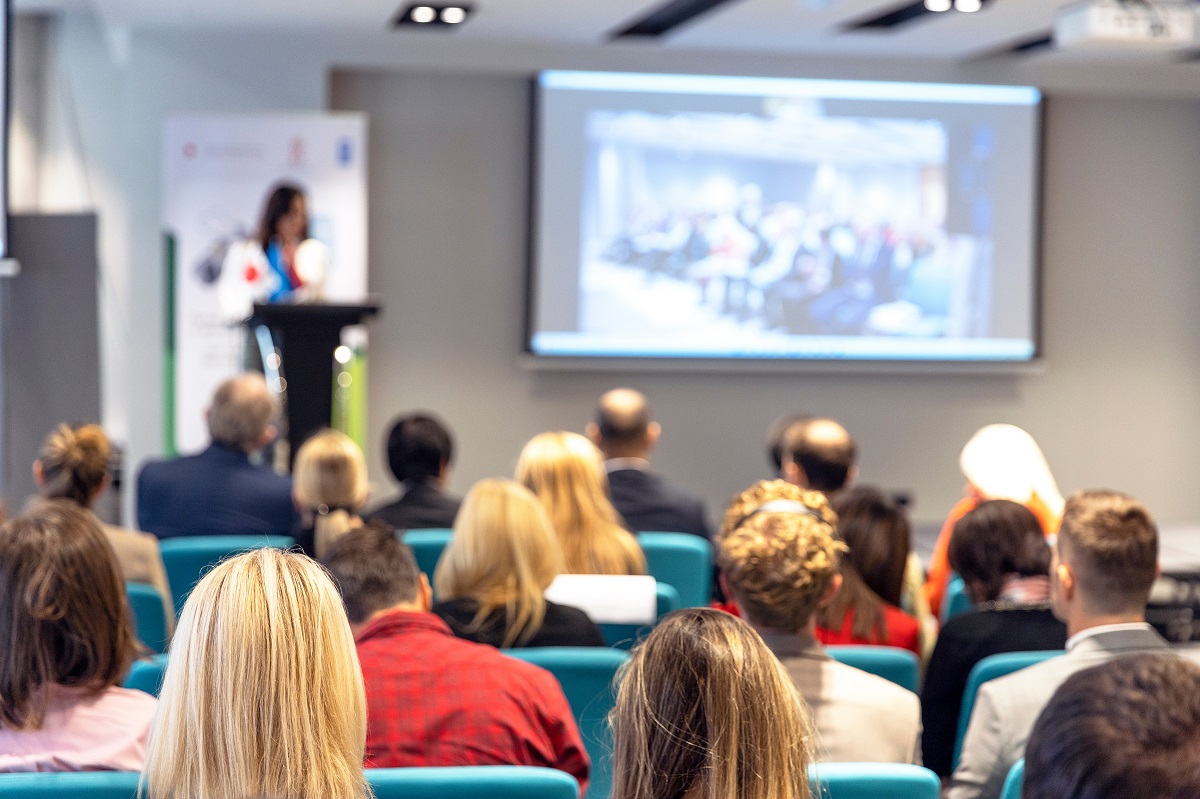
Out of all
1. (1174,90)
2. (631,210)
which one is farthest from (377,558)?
(1174,90)

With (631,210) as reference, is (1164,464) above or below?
below

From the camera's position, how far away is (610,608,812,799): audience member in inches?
52.0

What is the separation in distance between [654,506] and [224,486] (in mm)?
1391

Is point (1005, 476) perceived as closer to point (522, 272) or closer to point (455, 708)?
point (455, 708)

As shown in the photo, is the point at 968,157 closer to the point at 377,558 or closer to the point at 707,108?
the point at 707,108

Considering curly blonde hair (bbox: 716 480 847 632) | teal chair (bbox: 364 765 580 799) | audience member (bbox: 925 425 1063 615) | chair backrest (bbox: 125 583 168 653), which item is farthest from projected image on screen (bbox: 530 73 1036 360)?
teal chair (bbox: 364 765 580 799)

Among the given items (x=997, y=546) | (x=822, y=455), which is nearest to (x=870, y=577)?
(x=997, y=546)

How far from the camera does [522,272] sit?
308 inches

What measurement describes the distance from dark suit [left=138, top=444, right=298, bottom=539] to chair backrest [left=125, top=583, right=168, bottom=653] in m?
1.04

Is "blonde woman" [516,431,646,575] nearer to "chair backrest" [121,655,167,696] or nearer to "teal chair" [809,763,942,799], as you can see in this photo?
"chair backrest" [121,655,167,696]

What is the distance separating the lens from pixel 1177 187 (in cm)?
845

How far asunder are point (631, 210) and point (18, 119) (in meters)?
3.66

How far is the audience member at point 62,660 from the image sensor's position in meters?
1.92

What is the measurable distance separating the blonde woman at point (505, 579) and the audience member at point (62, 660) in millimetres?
896
